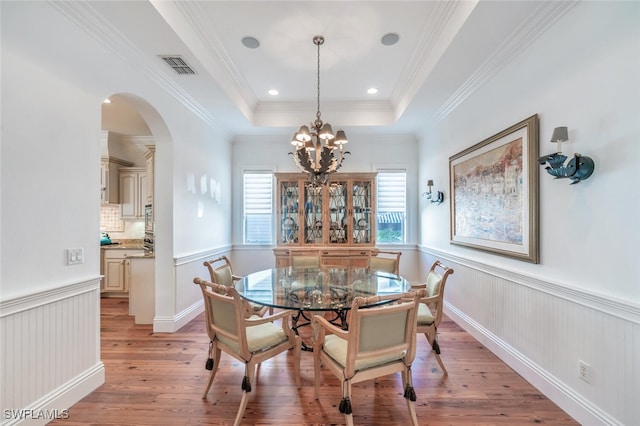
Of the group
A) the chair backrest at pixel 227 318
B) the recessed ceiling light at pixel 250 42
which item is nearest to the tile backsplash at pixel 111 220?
the recessed ceiling light at pixel 250 42

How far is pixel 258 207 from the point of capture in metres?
5.18

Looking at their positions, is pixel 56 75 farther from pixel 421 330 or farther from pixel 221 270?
pixel 421 330

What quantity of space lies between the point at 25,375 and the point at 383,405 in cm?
236

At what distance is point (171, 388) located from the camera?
225 centimetres

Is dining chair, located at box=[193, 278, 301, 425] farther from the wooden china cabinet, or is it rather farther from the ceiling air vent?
the wooden china cabinet

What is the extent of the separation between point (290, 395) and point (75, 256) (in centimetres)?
192

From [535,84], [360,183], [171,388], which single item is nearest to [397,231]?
[360,183]

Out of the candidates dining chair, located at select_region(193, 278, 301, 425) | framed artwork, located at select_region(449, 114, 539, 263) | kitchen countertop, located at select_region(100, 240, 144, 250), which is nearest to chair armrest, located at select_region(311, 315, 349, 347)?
dining chair, located at select_region(193, 278, 301, 425)

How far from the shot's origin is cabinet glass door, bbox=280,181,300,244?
4863 millimetres

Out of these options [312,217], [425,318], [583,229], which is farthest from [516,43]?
[312,217]

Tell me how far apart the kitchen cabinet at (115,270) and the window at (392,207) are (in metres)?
4.22

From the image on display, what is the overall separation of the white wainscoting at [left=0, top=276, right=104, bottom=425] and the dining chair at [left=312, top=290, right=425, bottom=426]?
6.02 feet

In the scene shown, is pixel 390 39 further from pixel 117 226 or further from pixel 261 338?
pixel 117 226

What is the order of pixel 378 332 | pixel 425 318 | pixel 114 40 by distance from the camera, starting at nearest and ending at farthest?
pixel 378 332
pixel 114 40
pixel 425 318
